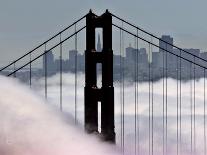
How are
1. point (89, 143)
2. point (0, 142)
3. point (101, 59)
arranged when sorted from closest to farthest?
point (101, 59) → point (89, 143) → point (0, 142)

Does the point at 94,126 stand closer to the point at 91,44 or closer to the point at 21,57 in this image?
the point at 91,44

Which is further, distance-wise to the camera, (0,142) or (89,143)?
(0,142)

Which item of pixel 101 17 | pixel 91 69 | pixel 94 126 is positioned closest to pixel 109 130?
pixel 94 126

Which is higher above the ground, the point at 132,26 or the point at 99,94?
the point at 132,26

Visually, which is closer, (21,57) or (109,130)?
(109,130)

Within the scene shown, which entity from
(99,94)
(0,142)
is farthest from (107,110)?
(0,142)

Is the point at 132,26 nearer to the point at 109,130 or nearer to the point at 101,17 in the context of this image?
the point at 101,17

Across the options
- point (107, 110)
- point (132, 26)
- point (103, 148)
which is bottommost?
point (103, 148)

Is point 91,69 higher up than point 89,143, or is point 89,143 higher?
point 91,69

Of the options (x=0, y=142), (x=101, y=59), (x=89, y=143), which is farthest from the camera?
(x=0, y=142)
